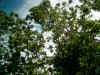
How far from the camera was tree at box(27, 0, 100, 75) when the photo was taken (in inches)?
396

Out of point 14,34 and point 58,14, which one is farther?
point 58,14

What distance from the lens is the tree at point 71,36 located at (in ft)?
33.0

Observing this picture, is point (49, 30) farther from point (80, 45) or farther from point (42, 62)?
point (80, 45)

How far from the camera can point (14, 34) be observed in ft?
43.8

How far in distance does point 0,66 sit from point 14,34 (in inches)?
158

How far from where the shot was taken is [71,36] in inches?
501

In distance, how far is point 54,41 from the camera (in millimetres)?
16328

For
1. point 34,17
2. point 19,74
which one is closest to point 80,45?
point 34,17

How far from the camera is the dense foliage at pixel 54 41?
10914 millimetres

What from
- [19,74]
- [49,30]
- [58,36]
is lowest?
[19,74]

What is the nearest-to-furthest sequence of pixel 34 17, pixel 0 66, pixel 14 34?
pixel 0 66
pixel 14 34
pixel 34 17

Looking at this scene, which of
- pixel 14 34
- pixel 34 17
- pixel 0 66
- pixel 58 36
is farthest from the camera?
pixel 58 36

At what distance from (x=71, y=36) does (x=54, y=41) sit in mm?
4117

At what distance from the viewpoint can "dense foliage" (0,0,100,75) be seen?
35.8 ft
